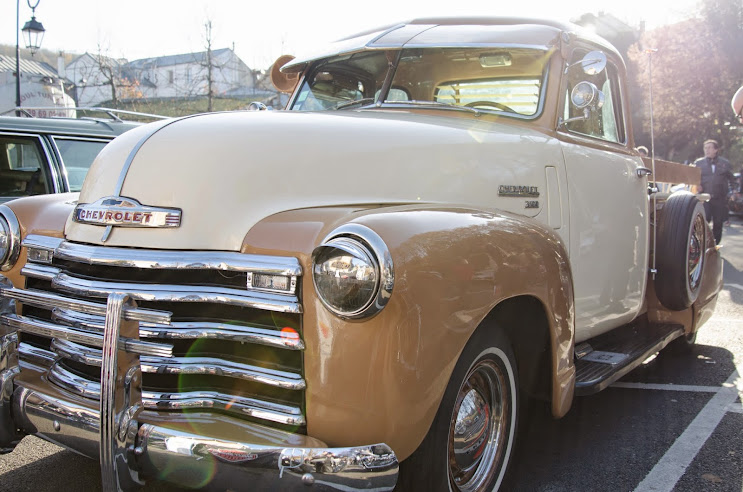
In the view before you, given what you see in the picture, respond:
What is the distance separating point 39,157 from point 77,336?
14.2 feet

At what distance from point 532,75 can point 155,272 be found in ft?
7.16

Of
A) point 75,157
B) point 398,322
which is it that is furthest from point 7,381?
point 75,157

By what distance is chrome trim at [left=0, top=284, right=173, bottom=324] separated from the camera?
1899mm

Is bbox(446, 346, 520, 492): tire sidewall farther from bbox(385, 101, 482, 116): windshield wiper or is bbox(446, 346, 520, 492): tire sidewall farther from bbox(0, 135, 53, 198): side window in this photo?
bbox(0, 135, 53, 198): side window

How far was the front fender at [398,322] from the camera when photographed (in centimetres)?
185

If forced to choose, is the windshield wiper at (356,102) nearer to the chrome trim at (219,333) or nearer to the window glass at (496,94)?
the window glass at (496,94)

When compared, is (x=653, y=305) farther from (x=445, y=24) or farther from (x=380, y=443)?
(x=380, y=443)

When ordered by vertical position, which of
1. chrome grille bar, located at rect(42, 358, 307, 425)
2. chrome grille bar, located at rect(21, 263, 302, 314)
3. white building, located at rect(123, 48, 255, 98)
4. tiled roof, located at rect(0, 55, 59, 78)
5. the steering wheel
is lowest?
chrome grille bar, located at rect(42, 358, 307, 425)

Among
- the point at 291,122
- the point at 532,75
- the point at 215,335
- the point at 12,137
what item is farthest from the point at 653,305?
the point at 12,137

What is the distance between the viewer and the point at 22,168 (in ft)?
19.1

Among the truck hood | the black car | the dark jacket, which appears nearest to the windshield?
the truck hood

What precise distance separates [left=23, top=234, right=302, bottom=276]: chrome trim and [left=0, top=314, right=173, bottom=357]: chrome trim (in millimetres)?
240

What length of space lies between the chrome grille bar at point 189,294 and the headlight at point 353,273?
0.12 meters

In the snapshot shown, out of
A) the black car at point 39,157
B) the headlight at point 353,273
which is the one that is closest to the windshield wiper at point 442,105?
the headlight at point 353,273
